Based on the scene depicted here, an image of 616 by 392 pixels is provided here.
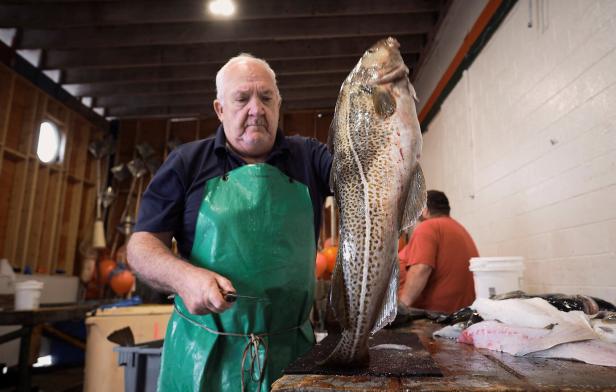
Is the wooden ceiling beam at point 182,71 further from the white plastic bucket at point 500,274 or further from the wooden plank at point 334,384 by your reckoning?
the wooden plank at point 334,384

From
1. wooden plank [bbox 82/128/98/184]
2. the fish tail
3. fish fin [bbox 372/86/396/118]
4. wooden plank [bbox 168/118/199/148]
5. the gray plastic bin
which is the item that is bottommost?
the gray plastic bin

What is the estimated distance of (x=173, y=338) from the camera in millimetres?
1907

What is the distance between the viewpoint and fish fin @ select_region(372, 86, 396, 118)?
4.33 feet

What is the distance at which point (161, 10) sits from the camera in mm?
6066

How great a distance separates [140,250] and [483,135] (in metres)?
4.07

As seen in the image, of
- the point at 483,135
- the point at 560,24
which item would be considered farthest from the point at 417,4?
the point at 560,24

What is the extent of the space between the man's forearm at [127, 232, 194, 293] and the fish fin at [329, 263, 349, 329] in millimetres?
473

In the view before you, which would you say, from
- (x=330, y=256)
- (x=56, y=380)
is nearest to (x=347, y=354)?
(x=330, y=256)

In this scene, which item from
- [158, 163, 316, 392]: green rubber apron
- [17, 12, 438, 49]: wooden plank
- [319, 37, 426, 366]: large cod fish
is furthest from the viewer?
[17, 12, 438, 49]: wooden plank

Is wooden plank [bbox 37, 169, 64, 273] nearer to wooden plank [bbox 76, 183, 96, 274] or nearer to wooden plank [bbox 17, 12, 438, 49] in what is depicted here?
wooden plank [bbox 76, 183, 96, 274]

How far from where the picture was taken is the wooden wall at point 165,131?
1001 cm

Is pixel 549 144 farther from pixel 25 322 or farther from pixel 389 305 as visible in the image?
pixel 25 322

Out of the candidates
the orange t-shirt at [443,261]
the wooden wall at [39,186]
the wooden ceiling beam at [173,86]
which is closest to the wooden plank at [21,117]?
the wooden wall at [39,186]

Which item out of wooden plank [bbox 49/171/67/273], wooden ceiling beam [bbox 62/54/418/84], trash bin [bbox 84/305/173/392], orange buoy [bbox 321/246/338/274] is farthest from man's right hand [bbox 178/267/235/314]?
wooden plank [bbox 49/171/67/273]
